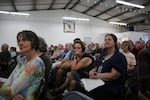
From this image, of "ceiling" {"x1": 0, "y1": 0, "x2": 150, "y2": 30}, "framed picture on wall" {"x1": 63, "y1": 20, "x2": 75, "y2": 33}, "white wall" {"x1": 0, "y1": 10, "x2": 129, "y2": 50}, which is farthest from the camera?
"framed picture on wall" {"x1": 63, "y1": 20, "x2": 75, "y2": 33}

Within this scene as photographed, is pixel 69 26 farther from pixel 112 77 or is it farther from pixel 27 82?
pixel 27 82

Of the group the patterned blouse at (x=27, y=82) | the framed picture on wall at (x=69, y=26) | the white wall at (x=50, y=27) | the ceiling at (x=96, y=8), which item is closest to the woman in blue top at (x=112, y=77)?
the patterned blouse at (x=27, y=82)

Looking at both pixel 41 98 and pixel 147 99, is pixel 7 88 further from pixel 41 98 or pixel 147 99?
pixel 147 99

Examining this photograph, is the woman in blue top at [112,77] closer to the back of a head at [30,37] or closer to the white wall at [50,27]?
the back of a head at [30,37]

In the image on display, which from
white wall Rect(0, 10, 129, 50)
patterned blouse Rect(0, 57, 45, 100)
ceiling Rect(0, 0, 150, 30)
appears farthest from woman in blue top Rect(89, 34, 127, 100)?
white wall Rect(0, 10, 129, 50)

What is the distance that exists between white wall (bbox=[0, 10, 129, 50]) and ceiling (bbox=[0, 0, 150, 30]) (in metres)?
0.46

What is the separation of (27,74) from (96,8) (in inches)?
486

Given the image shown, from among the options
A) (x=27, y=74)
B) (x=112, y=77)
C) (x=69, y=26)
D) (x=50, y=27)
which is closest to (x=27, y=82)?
(x=27, y=74)

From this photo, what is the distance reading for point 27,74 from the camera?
179cm

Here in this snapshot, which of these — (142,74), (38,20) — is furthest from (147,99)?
(38,20)

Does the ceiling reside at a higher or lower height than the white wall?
higher

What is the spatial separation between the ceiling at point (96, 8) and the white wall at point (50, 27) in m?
0.46

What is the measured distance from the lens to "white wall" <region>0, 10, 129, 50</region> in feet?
44.8

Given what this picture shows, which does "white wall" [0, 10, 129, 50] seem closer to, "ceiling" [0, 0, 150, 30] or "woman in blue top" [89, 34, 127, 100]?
"ceiling" [0, 0, 150, 30]
